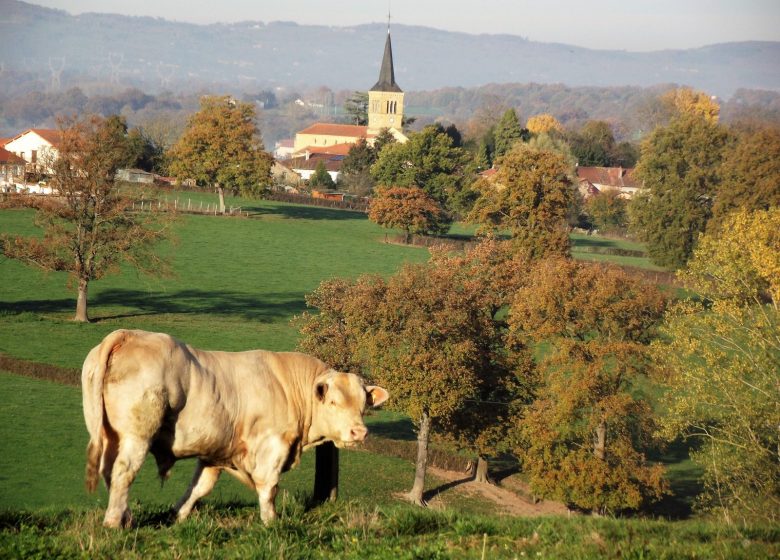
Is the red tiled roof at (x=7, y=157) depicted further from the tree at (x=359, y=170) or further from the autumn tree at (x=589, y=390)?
the autumn tree at (x=589, y=390)

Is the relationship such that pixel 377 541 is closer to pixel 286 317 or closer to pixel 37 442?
pixel 37 442

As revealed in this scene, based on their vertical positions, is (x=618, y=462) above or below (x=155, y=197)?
below

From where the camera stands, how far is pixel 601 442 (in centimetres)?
3566

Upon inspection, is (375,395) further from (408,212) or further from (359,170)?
(359,170)

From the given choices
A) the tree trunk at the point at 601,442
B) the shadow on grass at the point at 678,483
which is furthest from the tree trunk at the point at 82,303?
the shadow on grass at the point at 678,483

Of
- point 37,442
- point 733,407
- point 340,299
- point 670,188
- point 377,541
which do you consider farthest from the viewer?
point 670,188

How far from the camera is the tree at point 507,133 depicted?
504 ft

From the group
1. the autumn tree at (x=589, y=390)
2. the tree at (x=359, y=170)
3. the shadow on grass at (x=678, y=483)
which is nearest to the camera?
the autumn tree at (x=589, y=390)

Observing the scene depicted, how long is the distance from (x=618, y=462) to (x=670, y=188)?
2062 inches

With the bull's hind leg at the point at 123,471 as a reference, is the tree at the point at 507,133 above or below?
below

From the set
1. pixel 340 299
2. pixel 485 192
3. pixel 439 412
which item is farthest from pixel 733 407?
pixel 485 192

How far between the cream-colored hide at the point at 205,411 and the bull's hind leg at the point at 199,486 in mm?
11

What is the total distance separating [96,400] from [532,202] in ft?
213

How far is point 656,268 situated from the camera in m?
91.0
